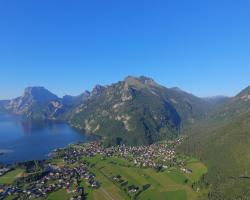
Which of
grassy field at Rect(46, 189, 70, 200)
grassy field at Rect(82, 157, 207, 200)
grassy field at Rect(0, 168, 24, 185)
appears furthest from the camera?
grassy field at Rect(0, 168, 24, 185)

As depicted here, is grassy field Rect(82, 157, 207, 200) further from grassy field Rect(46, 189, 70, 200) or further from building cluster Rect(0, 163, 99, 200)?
grassy field Rect(46, 189, 70, 200)

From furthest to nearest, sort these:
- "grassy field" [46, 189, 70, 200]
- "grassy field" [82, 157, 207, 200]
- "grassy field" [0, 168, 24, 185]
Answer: "grassy field" [0, 168, 24, 185] < "grassy field" [82, 157, 207, 200] < "grassy field" [46, 189, 70, 200]

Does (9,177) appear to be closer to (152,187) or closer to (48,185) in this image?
(48,185)

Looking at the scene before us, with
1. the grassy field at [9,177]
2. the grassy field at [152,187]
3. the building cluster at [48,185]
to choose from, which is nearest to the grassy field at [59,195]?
the building cluster at [48,185]

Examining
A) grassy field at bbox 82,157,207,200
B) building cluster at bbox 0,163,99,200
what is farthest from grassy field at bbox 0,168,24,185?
grassy field at bbox 82,157,207,200

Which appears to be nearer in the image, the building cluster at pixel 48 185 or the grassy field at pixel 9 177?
the building cluster at pixel 48 185

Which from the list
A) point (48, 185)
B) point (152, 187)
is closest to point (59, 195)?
point (48, 185)

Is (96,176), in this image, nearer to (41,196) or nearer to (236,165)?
(41,196)

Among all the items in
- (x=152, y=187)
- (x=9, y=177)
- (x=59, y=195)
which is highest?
(x=9, y=177)

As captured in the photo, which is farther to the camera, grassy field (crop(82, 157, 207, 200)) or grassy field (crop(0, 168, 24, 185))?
grassy field (crop(0, 168, 24, 185))

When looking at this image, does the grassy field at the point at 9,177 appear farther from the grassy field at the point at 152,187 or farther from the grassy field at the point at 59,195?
Result: the grassy field at the point at 152,187

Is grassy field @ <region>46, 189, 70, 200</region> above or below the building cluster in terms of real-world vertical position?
below
